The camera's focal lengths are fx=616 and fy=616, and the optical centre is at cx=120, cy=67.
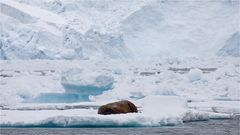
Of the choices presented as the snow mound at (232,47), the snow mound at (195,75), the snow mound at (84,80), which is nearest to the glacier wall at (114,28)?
the snow mound at (232,47)

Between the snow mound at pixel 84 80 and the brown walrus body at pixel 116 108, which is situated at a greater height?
the snow mound at pixel 84 80

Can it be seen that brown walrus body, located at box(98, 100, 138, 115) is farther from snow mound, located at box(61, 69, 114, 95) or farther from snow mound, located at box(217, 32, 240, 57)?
snow mound, located at box(217, 32, 240, 57)

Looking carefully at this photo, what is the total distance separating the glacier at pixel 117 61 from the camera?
14780mm

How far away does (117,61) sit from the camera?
37.4 m

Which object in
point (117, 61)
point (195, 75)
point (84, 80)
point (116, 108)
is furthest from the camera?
point (117, 61)

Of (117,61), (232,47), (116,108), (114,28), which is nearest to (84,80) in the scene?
(116,108)

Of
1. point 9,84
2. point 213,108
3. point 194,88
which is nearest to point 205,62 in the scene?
point 194,88

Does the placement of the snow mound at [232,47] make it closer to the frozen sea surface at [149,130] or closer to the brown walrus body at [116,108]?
the brown walrus body at [116,108]

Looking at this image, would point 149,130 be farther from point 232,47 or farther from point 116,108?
point 232,47

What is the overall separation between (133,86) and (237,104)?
17.7ft

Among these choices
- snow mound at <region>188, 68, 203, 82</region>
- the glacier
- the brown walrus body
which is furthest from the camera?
snow mound at <region>188, 68, 203, 82</region>

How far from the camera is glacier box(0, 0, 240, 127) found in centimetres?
1478

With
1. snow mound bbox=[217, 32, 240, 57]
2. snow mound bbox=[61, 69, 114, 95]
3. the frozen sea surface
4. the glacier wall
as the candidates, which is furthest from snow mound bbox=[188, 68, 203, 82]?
snow mound bbox=[217, 32, 240, 57]

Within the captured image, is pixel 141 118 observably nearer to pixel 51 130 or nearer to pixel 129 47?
pixel 51 130
